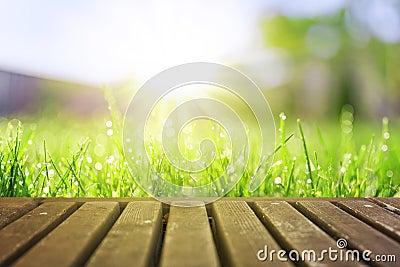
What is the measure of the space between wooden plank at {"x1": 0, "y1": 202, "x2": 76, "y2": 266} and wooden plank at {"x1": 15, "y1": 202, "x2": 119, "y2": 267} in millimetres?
30

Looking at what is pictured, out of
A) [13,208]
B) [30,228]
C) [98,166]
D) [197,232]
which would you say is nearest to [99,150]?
[98,166]

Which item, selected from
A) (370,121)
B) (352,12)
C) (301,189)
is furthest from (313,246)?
Result: (352,12)

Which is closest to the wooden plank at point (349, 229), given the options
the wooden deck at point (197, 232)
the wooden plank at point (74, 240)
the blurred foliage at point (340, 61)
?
the wooden deck at point (197, 232)

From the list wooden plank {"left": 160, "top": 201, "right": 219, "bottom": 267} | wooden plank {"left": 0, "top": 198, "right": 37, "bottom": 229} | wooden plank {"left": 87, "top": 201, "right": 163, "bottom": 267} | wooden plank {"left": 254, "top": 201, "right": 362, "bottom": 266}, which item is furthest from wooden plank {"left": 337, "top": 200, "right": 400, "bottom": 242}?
wooden plank {"left": 0, "top": 198, "right": 37, "bottom": 229}

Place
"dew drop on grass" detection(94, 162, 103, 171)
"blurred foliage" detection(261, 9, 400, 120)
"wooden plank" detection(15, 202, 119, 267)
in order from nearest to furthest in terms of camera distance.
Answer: "wooden plank" detection(15, 202, 119, 267), "dew drop on grass" detection(94, 162, 103, 171), "blurred foliage" detection(261, 9, 400, 120)

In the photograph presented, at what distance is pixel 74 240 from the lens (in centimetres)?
103

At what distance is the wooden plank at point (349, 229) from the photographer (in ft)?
3.42

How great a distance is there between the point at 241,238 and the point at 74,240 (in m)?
0.34

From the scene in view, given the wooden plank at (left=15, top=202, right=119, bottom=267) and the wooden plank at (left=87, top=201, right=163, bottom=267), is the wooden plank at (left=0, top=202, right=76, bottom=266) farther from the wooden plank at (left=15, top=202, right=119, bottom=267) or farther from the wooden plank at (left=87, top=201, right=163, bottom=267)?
the wooden plank at (left=87, top=201, right=163, bottom=267)

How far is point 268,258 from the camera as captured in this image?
949 millimetres

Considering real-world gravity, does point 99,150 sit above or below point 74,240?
above

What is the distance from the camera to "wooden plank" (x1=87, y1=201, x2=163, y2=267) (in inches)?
35.7

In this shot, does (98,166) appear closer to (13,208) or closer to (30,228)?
(13,208)

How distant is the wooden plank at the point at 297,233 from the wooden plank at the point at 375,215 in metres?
0.17
